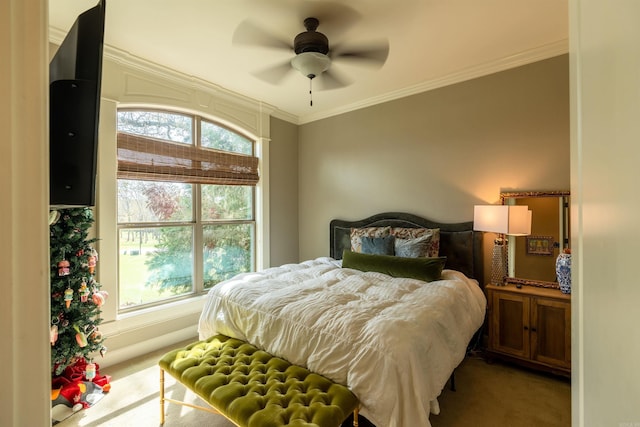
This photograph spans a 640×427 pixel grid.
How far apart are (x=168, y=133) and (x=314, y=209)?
2.22 m

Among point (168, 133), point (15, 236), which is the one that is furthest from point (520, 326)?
point (168, 133)

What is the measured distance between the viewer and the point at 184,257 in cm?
329

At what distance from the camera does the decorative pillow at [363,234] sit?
332 centimetres

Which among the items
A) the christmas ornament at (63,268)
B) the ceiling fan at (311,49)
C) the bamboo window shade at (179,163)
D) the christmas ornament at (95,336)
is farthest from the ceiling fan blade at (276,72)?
the christmas ornament at (95,336)

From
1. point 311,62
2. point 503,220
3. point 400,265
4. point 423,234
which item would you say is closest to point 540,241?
point 503,220

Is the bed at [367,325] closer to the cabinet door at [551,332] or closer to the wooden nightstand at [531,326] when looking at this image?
the wooden nightstand at [531,326]

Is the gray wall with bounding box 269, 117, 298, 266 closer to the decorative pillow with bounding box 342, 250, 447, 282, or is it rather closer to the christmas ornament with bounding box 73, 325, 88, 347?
the decorative pillow with bounding box 342, 250, 447, 282

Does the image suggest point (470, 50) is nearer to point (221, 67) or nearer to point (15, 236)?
point (221, 67)

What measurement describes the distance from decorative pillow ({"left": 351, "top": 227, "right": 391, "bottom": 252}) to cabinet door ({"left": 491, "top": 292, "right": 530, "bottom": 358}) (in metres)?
1.25

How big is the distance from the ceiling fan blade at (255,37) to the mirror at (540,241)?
8.31 ft

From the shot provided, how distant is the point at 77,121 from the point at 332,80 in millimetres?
2111

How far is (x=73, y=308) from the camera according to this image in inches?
80.7

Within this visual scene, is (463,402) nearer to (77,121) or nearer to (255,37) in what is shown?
(77,121)

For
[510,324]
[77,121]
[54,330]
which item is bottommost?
[510,324]
